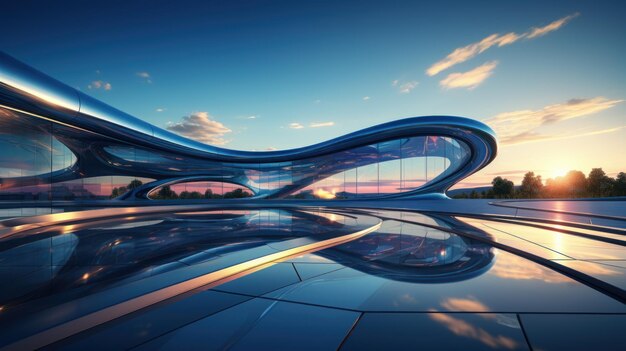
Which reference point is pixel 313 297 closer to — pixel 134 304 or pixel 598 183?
pixel 134 304

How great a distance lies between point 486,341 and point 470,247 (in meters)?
3.83

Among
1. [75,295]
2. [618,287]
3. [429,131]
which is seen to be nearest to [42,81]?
[75,295]

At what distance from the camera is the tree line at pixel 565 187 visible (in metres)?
36.8

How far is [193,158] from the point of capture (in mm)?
27406

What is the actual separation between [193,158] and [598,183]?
65.3 meters

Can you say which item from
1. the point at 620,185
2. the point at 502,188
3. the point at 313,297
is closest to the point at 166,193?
the point at 313,297

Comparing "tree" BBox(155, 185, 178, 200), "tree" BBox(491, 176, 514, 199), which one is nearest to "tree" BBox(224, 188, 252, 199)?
"tree" BBox(155, 185, 178, 200)

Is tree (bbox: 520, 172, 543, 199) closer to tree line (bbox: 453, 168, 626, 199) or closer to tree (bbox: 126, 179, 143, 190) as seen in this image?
tree line (bbox: 453, 168, 626, 199)

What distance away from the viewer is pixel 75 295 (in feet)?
9.01

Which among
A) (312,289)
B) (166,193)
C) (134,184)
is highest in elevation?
(134,184)

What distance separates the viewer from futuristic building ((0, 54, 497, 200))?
1430cm

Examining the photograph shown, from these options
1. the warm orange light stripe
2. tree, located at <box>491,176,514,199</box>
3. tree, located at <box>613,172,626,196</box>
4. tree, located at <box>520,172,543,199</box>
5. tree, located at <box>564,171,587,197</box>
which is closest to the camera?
the warm orange light stripe

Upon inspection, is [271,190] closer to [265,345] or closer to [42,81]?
[42,81]

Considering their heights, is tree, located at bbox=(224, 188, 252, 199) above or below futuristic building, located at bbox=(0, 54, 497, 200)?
below
